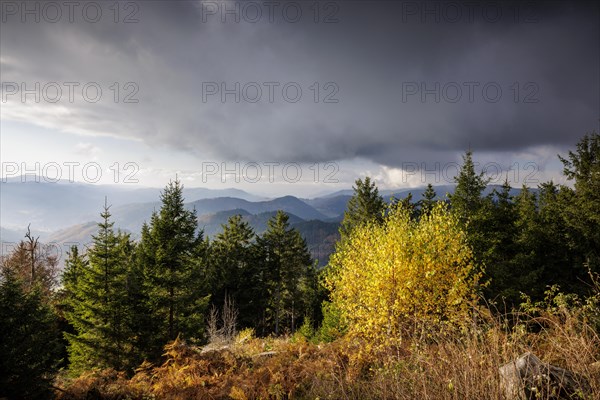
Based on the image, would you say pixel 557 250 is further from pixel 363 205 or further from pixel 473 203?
pixel 363 205

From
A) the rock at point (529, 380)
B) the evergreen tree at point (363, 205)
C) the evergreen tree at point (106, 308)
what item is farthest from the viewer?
the evergreen tree at point (363, 205)

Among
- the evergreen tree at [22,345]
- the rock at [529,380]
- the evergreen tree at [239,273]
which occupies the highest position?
the rock at [529,380]

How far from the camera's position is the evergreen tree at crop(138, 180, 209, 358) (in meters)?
21.6

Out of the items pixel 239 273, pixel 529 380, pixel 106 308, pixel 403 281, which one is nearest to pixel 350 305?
pixel 403 281

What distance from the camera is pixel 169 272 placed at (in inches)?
846

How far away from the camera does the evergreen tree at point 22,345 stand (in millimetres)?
10297

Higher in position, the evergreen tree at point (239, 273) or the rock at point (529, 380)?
the rock at point (529, 380)

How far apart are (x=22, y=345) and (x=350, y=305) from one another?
12.1m

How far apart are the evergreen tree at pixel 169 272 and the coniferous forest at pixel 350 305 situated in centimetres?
10

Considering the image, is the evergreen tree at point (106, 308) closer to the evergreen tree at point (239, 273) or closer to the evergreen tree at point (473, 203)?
the evergreen tree at point (239, 273)

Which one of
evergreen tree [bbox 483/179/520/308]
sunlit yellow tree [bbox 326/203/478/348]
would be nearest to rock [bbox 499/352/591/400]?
sunlit yellow tree [bbox 326/203/478/348]

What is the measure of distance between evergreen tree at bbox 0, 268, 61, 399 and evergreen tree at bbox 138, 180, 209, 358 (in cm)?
966

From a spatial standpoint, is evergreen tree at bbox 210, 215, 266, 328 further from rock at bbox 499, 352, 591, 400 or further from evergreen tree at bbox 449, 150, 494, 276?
rock at bbox 499, 352, 591, 400

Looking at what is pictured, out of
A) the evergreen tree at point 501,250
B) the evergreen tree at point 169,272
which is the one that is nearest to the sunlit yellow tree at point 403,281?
the evergreen tree at point 501,250
